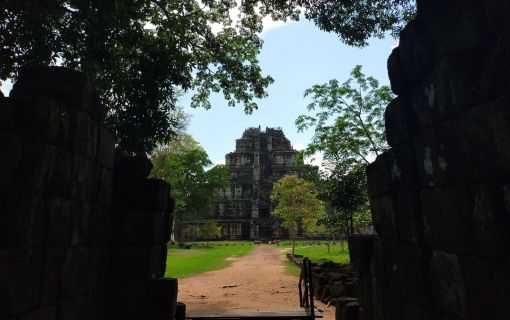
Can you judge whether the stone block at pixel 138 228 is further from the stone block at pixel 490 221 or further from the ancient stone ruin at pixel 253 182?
the ancient stone ruin at pixel 253 182

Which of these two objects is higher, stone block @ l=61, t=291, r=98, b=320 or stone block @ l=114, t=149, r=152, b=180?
stone block @ l=114, t=149, r=152, b=180

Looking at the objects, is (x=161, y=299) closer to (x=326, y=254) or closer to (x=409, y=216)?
(x=409, y=216)

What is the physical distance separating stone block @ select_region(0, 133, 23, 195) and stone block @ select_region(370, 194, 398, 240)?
11.4 ft

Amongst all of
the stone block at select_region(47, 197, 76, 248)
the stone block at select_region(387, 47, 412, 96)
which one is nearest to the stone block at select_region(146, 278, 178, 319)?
the stone block at select_region(47, 197, 76, 248)

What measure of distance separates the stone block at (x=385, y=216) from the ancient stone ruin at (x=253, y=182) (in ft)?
162

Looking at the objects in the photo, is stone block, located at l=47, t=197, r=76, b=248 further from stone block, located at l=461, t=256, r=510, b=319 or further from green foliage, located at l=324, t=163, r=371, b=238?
green foliage, located at l=324, t=163, r=371, b=238

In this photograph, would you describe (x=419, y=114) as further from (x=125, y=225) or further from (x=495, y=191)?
(x=125, y=225)

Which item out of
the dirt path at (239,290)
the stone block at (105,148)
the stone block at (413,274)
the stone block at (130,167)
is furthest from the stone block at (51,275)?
the dirt path at (239,290)

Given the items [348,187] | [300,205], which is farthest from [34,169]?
[300,205]

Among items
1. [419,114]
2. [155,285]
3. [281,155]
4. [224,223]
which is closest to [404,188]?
[419,114]

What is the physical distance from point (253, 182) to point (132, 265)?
56518 mm

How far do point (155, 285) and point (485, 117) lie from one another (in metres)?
4.18

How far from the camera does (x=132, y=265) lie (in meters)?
4.71

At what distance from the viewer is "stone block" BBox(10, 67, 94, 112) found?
11.7 feet
